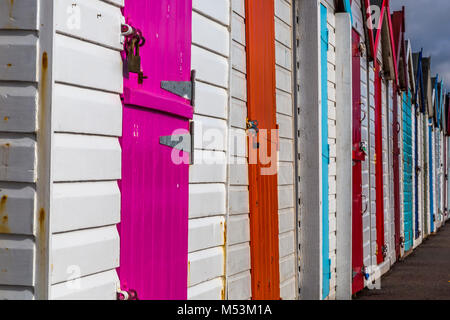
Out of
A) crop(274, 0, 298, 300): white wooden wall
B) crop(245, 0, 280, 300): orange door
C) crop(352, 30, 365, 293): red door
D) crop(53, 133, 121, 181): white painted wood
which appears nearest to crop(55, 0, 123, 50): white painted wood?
crop(53, 133, 121, 181): white painted wood

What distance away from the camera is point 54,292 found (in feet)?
8.27

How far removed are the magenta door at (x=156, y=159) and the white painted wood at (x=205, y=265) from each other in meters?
0.13

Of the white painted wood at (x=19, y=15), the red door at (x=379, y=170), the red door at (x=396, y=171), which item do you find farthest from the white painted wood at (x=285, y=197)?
the red door at (x=396, y=171)

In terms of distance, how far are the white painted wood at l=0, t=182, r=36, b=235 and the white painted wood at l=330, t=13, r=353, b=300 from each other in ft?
19.4

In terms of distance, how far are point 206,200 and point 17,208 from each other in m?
1.72

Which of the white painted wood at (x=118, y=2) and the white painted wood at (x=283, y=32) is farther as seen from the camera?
the white painted wood at (x=283, y=32)

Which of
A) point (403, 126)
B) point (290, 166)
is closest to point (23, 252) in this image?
point (290, 166)

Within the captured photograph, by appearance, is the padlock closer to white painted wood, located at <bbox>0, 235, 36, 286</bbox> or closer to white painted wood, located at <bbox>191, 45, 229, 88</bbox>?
white painted wood, located at <bbox>191, 45, 229, 88</bbox>

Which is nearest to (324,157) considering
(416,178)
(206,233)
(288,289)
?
(288,289)

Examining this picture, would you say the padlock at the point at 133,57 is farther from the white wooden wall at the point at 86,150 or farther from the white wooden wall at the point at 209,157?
the white wooden wall at the point at 209,157

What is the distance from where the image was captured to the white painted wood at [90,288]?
2568mm

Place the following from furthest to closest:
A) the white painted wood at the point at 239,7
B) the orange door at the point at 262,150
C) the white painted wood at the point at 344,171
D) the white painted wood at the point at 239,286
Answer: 1. the white painted wood at the point at 344,171
2. the orange door at the point at 262,150
3. the white painted wood at the point at 239,7
4. the white painted wood at the point at 239,286

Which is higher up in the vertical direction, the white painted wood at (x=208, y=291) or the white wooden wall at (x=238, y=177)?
the white wooden wall at (x=238, y=177)

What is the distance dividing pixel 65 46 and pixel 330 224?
5582 mm
